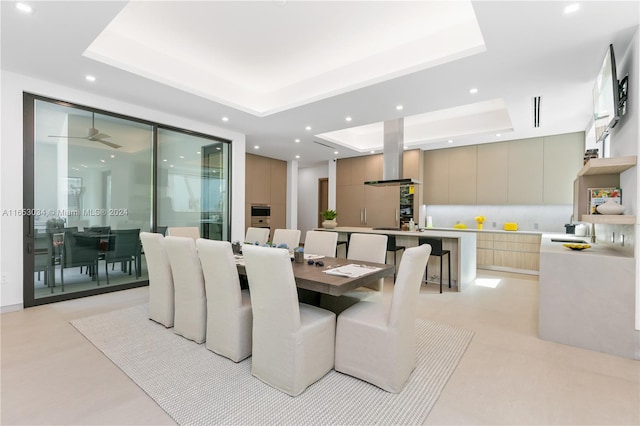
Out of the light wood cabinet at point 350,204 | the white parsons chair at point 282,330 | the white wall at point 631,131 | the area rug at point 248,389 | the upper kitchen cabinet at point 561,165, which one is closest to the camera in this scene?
the area rug at point 248,389

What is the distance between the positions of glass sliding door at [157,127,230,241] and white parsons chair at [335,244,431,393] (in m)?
3.96

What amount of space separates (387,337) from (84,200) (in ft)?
14.2

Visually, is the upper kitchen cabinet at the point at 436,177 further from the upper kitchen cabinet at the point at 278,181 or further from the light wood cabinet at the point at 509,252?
the upper kitchen cabinet at the point at 278,181

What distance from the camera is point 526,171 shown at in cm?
606

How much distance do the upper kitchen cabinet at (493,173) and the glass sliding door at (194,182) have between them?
17.9ft

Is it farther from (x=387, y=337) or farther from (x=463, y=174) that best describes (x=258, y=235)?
(x=463, y=174)

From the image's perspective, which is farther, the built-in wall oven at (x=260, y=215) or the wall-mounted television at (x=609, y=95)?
the built-in wall oven at (x=260, y=215)

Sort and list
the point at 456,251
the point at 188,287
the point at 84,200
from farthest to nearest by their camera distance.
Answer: the point at 456,251 → the point at 84,200 → the point at 188,287

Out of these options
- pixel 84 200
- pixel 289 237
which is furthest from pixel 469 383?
pixel 84 200

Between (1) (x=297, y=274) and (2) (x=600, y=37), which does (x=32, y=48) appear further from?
(2) (x=600, y=37)

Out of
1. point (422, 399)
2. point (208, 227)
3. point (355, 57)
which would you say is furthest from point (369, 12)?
point (208, 227)

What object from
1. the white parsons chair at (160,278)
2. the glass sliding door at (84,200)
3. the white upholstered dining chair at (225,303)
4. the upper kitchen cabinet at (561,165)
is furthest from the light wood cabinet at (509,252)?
the glass sliding door at (84,200)

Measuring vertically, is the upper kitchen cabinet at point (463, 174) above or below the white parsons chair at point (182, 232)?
above

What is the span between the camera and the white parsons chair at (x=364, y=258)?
2865mm
